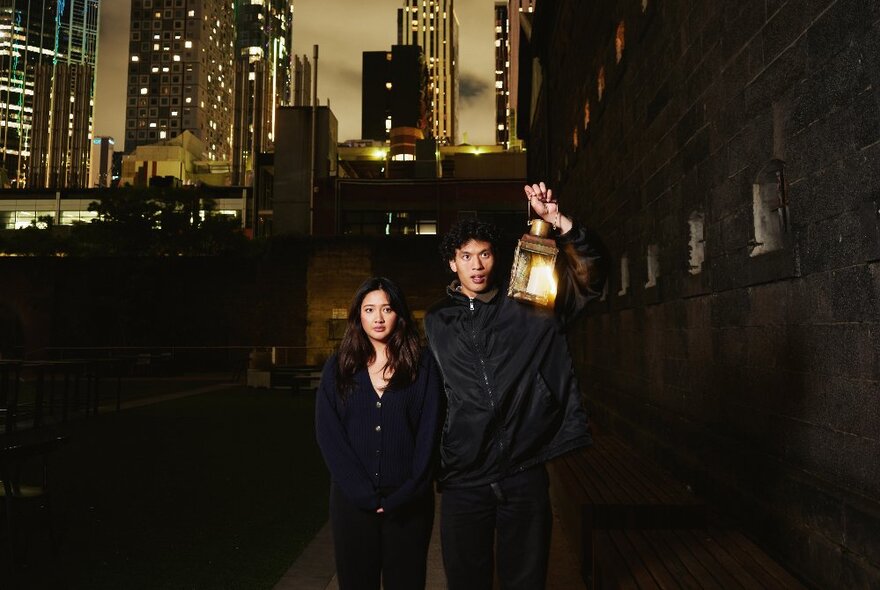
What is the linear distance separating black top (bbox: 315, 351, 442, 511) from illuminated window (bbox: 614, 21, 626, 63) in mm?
6726

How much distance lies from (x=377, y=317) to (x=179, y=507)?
4291mm

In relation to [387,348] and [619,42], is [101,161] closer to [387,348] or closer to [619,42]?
Answer: [619,42]

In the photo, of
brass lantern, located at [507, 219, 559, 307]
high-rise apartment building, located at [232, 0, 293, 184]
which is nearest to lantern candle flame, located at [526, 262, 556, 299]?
brass lantern, located at [507, 219, 559, 307]

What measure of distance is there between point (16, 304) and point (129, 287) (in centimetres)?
618

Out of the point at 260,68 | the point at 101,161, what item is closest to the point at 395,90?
the point at 260,68

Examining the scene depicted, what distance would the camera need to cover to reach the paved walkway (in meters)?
4.07

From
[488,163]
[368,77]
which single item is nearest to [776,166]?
[488,163]

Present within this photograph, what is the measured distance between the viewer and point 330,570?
14.0 ft

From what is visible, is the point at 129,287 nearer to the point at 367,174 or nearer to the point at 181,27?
the point at 367,174

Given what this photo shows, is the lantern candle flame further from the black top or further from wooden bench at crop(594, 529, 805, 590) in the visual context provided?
wooden bench at crop(594, 529, 805, 590)

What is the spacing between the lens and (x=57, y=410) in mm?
12523

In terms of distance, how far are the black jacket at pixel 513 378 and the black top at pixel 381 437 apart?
0.10 meters

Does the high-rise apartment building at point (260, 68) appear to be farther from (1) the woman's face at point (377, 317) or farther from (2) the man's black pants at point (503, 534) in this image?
(2) the man's black pants at point (503, 534)

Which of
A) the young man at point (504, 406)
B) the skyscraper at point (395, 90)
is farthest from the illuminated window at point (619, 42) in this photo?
the skyscraper at point (395, 90)
